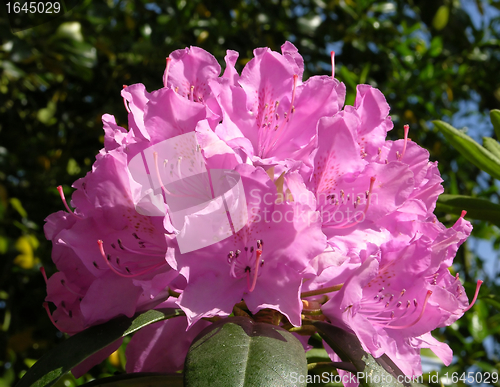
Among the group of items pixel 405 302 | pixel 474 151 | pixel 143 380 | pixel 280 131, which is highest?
pixel 280 131

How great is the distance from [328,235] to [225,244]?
A: 0.56ft

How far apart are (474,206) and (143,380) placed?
2.67ft

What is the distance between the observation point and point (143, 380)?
845 millimetres

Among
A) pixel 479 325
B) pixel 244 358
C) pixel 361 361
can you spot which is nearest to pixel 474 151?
pixel 361 361

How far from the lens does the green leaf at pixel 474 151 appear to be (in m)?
1.11

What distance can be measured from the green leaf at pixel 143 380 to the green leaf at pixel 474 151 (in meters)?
0.80

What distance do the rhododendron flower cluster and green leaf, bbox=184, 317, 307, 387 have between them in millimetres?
36

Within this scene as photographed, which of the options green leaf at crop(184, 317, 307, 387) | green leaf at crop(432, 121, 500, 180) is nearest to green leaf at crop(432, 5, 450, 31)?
green leaf at crop(432, 121, 500, 180)

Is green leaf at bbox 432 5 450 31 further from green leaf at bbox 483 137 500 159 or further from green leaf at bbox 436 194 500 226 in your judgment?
green leaf at bbox 436 194 500 226

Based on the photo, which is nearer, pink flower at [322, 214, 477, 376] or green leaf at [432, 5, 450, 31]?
pink flower at [322, 214, 477, 376]

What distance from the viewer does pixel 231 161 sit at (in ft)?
2.41

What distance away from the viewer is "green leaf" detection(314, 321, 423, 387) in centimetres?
72

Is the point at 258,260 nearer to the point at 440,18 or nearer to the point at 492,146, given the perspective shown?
the point at 492,146

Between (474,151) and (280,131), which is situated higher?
(280,131)
